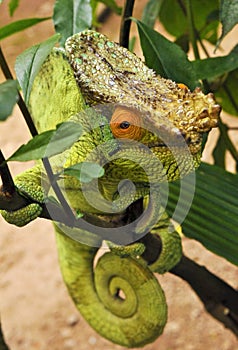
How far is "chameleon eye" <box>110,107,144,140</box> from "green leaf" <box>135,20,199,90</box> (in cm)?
17

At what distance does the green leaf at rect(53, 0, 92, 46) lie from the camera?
97cm

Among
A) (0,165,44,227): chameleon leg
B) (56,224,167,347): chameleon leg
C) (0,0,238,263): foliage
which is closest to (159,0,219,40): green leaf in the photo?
(0,0,238,263): foliage

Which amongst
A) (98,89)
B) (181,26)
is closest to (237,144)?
(181,26)

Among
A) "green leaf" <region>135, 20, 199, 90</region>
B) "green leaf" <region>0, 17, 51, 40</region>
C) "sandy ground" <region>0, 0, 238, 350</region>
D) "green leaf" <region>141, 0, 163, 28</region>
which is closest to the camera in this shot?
"green leaf" <region>135, 20, 199, 90</region>

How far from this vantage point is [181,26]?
151 centimetres

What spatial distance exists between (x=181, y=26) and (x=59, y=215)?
2.62 feet

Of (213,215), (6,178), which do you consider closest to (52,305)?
(213,215)

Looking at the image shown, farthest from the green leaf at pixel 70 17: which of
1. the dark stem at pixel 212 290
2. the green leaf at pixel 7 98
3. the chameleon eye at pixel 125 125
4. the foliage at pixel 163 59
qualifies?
the dark stem at pixel 212 290

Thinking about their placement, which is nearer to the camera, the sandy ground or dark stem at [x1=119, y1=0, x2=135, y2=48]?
dark stem at [x1=119, y1=0, x2=135, y2=48]

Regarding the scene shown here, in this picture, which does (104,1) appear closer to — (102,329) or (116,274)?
(116,274)

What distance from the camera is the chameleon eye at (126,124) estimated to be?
0.79 meters

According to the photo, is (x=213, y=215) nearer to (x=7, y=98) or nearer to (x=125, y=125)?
(x=125, y=125)

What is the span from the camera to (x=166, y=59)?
956 mm

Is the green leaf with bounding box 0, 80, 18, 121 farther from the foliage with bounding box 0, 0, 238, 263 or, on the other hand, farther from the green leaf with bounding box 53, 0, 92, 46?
the green leaf with bounding box 53, 0, 92, 46
